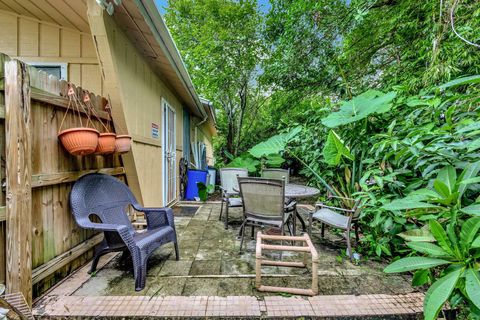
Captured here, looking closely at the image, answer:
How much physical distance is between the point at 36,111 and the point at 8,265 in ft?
3.67

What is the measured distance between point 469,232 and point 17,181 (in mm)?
2832

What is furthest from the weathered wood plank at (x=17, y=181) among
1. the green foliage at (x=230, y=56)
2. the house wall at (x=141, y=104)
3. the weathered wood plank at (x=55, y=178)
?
the green foliage at (x=230, y=56)

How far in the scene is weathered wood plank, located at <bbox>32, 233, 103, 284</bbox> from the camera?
5.77ft

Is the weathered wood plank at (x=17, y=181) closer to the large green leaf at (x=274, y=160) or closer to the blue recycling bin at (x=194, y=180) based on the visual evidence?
the blue recycling bin at (x=194, y=180)

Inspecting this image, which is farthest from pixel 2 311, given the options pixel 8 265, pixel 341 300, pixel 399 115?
pixel 399 115

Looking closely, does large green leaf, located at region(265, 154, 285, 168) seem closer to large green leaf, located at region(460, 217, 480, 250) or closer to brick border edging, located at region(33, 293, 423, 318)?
brick border edging, located at region(33, 293, 423, 318)

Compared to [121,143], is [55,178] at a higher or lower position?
lower

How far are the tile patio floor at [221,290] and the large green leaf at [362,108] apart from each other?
1806mm

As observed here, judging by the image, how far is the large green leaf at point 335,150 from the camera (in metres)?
3.00

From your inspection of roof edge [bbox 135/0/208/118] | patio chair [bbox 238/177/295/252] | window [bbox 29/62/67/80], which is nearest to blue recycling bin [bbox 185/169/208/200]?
roof edge [bbox 135/0/208/118]

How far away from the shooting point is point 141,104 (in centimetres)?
351

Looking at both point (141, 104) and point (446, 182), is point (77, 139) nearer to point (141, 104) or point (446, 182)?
point (141, 104)

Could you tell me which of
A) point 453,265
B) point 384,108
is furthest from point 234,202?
point 453,265

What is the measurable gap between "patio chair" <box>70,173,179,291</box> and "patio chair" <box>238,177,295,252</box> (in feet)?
2.99
